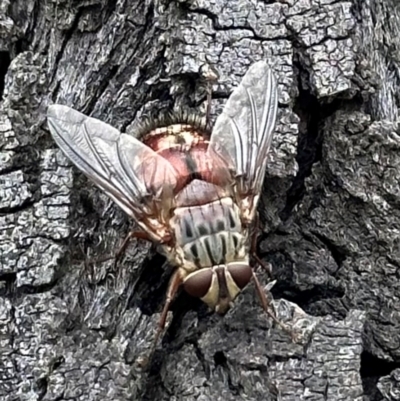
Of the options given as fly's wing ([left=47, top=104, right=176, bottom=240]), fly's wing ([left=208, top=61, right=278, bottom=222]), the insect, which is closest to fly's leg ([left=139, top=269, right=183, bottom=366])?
the insect

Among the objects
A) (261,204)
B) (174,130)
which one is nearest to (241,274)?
(261,204)

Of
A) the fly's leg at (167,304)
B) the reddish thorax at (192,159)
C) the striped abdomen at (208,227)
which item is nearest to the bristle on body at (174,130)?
the reddish thorax at (192,159)

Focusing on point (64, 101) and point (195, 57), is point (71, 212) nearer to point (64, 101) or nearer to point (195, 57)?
point (64, 101)

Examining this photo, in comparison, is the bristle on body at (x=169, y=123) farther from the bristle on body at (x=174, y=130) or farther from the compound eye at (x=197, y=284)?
the compound eye at (x=197, y=284)

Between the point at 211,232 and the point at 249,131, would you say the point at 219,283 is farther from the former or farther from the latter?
the point at 249,131

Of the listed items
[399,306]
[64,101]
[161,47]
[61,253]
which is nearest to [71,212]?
[61,253]

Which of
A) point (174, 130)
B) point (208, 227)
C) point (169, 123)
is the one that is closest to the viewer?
point (169, 123)
